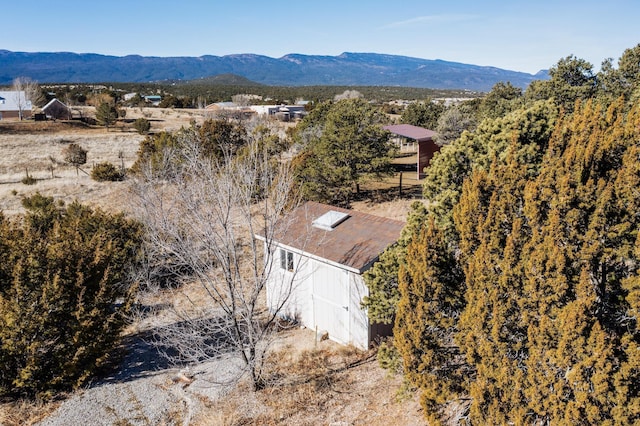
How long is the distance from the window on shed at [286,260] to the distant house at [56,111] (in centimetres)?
5590

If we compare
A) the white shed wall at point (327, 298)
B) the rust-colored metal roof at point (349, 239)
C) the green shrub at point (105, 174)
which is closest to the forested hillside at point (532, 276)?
the rust-colored metal roof at point (349, 239)

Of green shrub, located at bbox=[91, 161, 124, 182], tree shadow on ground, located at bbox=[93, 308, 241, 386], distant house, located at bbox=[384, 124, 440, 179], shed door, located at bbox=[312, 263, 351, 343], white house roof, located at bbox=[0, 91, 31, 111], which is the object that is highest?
white house roof, located at bbox=[0, 91, 31, 111]

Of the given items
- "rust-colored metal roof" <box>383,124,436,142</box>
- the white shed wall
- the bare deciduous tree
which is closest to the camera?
the bare deciduous tree

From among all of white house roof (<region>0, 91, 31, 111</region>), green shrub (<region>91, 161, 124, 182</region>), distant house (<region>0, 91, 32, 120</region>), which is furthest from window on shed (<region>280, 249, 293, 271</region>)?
white house roof (<region>0, 91, 31, 111</region>)

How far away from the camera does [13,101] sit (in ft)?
189

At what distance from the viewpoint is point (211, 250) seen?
912cm

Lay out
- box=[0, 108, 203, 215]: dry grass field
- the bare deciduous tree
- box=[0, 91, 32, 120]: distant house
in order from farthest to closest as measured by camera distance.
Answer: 1. box=[0, 91, 32, 120]: distant house
2. box=[0, 108, 203, 215]: dry grass field
3. the bare deciduous tree

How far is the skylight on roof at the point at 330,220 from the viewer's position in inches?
512

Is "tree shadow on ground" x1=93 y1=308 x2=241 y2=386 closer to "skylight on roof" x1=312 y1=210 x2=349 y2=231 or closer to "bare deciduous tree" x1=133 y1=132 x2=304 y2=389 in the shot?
"bare deciduous tree" x1=133 y1=132 x2=304 y2=389

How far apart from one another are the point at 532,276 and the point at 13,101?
68.8 meters

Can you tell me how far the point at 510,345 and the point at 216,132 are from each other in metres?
28.1

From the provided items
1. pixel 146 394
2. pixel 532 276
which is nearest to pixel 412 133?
pixel 146 394

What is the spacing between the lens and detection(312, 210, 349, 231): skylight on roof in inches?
512

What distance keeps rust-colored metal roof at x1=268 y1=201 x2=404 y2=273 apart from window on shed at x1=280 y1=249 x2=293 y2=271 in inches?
19.5
